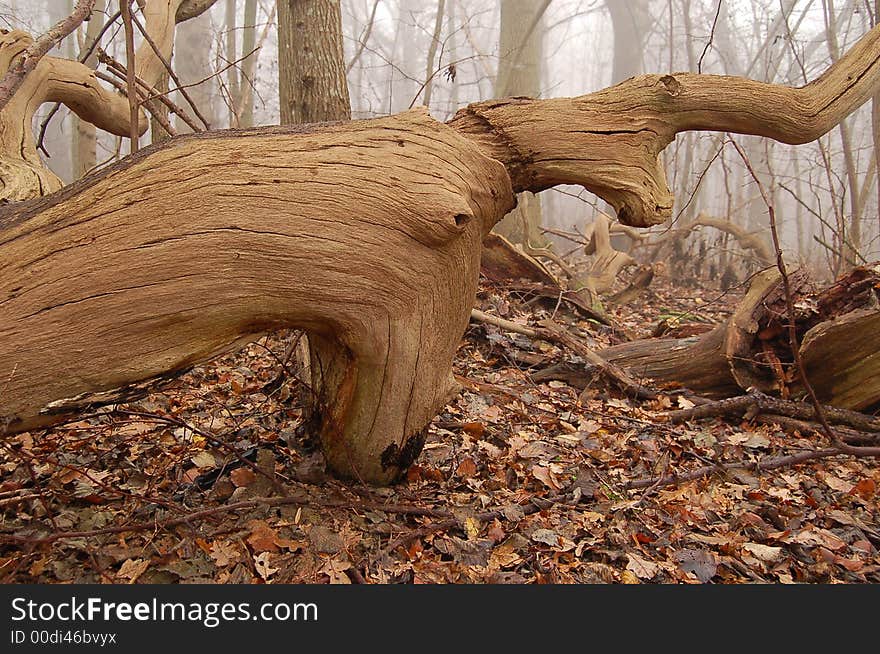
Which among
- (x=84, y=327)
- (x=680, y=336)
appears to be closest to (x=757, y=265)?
(x=680, y=336)

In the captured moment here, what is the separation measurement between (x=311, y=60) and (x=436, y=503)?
358cm

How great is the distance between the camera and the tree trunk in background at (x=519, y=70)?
996 centimetres

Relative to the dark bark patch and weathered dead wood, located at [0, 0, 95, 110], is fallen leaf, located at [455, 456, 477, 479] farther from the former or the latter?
weathered dead wood, located at [0, 0, 95, 110]

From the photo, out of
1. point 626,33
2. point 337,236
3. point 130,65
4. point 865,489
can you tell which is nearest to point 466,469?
point 337,236

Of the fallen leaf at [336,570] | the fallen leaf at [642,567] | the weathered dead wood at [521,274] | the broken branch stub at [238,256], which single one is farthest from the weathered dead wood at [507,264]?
the fallen leaf at [336,570]

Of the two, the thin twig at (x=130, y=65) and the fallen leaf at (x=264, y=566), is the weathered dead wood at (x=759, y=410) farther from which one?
the thin twig at (x=130, y=65)

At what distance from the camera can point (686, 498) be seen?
3465mm

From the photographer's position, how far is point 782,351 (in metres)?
4.83

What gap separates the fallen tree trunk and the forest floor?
53 cm

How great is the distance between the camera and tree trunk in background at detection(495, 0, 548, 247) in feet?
32.7

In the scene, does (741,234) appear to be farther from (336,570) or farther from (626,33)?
(626,33)

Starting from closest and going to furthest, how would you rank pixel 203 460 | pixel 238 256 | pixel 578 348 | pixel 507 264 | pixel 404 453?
1. pixel 238 256
2. pixel 404 453
3. pixel 203 460
4. pixel 578 348
5. pixel 507 264

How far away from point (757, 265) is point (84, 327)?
10.6m

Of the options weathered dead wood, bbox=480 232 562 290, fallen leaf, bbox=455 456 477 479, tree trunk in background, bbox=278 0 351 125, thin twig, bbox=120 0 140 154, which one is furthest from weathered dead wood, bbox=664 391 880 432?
thin twig, bbox=120 0 140 154
